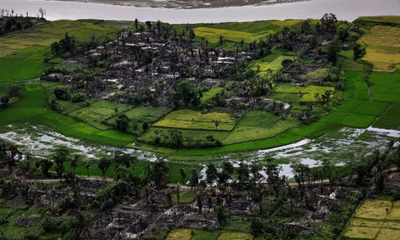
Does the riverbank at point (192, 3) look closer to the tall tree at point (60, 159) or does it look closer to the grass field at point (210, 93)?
the grass field at point (210, 93)

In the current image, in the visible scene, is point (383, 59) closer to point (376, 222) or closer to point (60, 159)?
point (376, 222)

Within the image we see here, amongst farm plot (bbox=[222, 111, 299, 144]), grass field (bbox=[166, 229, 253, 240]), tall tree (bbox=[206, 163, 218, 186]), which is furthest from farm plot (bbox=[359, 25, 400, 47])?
grass field (bbox=[166, 229, 253, 240])

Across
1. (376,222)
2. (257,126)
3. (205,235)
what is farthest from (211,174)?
(376,222)

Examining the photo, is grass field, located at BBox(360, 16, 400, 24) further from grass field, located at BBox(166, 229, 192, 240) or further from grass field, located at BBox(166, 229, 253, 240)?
grass field, located at BBox(166, 229, 192, 240)

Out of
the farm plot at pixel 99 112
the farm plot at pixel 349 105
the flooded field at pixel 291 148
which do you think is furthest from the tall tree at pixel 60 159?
the farm plot at pixel 349 105

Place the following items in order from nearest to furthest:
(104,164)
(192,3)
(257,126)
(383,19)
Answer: (104,164) < (257,126) < (383,19) < (192,3)
